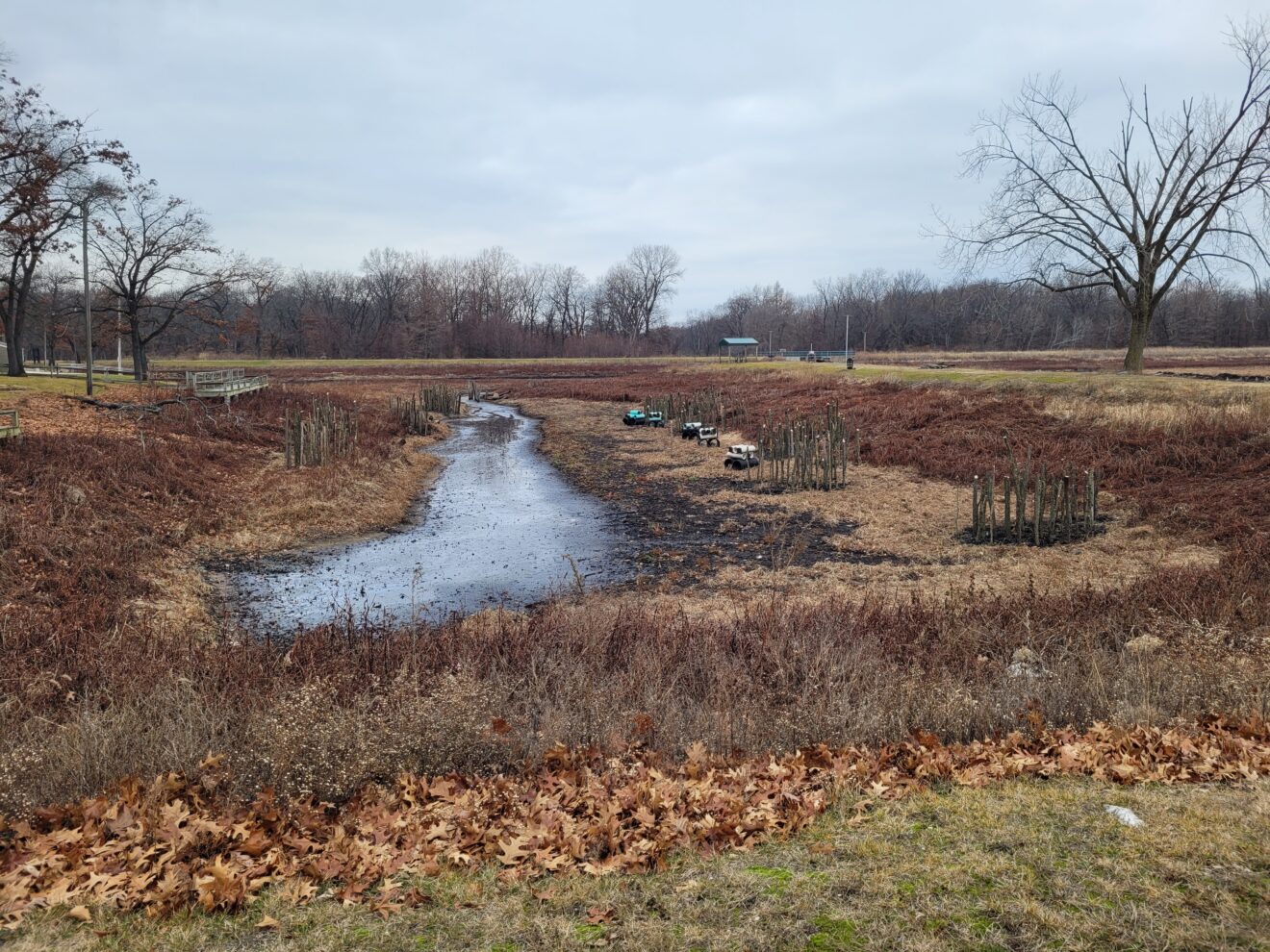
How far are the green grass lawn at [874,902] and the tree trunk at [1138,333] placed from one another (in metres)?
29.5

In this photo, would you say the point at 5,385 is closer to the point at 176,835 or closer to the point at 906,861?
the point at 176,835

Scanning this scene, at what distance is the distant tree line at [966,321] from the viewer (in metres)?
92.6

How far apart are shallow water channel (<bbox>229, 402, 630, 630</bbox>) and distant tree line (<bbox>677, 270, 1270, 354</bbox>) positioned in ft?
187

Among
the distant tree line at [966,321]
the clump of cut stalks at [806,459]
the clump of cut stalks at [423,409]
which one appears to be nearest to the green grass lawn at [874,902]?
the clump of cut stalks at [806,459]

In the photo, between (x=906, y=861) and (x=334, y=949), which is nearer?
(x=334, y=949)

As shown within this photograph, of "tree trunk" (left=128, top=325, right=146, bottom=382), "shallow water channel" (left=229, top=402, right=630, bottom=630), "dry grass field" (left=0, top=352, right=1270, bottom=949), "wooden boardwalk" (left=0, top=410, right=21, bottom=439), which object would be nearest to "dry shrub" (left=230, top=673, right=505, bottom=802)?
"dry grass field" (left=0, top=352, right=1270, bottom=949)

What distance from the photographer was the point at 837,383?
41594 mm

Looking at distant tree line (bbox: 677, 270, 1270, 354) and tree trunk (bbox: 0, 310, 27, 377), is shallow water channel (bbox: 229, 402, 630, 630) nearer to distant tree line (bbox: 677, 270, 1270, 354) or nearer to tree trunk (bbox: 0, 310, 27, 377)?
tree trunk (bbox: 0, 310, 27, 377)

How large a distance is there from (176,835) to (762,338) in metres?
138

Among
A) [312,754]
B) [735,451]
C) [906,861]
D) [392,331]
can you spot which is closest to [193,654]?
[312,754]

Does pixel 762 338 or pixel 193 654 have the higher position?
pixel 762 338

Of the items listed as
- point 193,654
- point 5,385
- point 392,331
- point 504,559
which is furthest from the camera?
point 392,331

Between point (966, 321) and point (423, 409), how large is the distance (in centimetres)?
9845

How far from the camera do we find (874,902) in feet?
13.9
